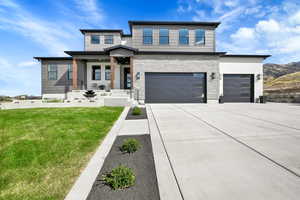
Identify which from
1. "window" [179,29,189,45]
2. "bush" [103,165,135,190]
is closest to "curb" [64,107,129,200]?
"bush" [103,165,135,190]

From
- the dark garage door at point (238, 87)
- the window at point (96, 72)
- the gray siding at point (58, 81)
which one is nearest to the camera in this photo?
the dark garage door at point (238, 87)

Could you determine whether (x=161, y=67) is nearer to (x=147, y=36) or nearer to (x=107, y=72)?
(x=147, y=36)

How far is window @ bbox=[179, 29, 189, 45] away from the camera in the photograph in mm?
17406

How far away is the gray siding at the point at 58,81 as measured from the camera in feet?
55.6

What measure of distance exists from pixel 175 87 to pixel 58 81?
44.4ft

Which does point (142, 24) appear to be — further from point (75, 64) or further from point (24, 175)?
point (24, 175)

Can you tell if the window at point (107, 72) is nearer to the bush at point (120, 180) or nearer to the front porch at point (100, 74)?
the front porch at point (100, 74)

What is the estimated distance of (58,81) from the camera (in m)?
17.0

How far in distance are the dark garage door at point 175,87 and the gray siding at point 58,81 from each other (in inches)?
385

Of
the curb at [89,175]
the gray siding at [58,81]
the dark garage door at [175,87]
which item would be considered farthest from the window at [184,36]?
the curb at [89,175]

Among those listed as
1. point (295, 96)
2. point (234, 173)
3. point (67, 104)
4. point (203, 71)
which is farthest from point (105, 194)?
point (295, 96)

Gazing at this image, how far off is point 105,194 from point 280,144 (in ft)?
14.3

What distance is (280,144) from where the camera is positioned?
3.77 m

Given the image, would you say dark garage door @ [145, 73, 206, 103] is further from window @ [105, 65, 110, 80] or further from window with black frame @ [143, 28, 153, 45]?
window @ [105, 65, 110, 80]
